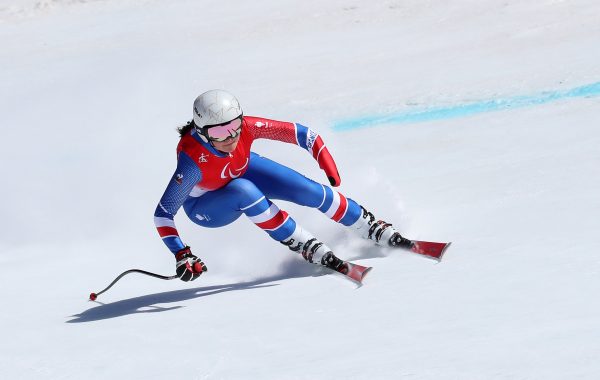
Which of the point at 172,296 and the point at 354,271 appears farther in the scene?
the point at 172,296

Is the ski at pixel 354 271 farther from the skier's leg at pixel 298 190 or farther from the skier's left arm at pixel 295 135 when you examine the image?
the skier's left arm at pixel 295 135

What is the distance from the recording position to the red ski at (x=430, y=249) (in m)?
5.61

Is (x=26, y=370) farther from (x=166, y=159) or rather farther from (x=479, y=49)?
(x=479, y=49)

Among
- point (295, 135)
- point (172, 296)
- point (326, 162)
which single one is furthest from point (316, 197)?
point (172, 296)

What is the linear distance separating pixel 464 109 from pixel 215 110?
5887 millimetres

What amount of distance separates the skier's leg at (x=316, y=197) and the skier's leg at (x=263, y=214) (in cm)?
18

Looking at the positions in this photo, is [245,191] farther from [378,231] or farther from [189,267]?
[378,231]

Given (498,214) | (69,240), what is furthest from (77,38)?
(498,214)

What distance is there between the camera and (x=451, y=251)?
5.70 m

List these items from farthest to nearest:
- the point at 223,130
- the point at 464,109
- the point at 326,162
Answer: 1. the point at 464,109
2. the point at 326,162
3. the point at 223,130

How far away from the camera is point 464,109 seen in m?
10.9

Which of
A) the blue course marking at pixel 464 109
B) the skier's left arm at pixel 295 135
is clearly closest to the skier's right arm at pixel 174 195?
the skier's left arm at pixel 295 135

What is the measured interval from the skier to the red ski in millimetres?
53

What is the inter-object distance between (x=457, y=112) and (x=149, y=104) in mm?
3963
